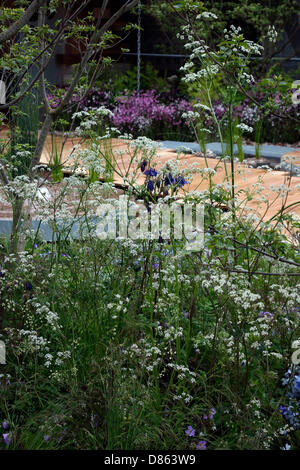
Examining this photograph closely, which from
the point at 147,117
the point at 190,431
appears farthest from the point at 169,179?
the point at 147,117

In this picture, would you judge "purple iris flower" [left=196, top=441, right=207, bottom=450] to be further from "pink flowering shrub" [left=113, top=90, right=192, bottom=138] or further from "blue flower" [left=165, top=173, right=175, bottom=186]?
"pink flowering shrub" [left=113, top=90, right=192, bottom=138]

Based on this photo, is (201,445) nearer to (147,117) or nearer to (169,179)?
(169,179)

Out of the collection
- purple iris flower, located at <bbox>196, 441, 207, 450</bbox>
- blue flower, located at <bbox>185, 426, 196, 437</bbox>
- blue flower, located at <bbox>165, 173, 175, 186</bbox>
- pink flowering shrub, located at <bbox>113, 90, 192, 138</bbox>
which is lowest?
purple iris flower, located at <bbox>196, 441, 207, 450</bbox>

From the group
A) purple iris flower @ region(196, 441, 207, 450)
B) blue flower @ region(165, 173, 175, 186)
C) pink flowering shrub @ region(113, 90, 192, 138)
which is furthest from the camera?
pink flowering shrub @ region(113, 90, 192, 138)

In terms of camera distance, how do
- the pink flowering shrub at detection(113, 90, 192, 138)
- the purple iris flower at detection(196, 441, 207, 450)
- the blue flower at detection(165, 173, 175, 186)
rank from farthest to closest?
the pink flowering shrub at detection(113, 90, 192, 138), the blue flower at detection(165, 173, 175, 186), the purple iris flower at detection(196, 441, 207, 450)

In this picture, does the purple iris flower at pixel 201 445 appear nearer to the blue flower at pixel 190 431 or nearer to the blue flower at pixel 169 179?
the blue flower at pixel 190 431

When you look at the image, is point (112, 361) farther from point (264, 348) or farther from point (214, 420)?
point (264, 348)

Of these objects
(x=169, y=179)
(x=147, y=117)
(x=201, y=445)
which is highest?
(x=147, y=117)

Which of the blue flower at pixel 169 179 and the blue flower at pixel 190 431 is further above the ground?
the blue flower at pixel 169 179

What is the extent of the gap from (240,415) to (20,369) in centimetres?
82

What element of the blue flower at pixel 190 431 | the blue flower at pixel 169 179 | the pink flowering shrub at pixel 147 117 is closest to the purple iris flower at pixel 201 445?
the blue flower at pixel 190 431

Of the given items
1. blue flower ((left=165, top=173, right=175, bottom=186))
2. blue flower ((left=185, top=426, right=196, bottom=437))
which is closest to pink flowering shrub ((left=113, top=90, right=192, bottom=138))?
blue flower ((left=165, top=173, right=175, bottom=186))

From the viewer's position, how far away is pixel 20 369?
2.27 m
